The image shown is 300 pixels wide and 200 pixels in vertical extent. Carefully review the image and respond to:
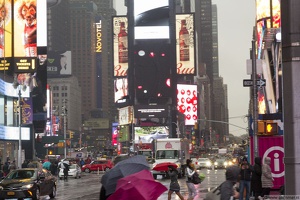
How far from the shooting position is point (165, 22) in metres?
154

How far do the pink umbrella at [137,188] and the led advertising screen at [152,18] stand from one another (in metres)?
147

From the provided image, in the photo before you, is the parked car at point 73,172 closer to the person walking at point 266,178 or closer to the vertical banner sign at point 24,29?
the vertical banner sign at point 24,29

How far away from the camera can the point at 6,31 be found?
7656 centimetres

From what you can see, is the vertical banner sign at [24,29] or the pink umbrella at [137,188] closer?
the pink umbrella at [137,188]

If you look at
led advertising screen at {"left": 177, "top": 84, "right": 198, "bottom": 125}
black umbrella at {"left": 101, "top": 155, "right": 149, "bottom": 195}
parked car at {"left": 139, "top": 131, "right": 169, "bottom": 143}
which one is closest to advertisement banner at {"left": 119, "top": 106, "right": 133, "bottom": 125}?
parked car at {"left": 139, "top": 131, "right": 169, "bottom": 143}

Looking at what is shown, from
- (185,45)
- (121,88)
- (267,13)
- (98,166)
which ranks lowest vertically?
(98,166)

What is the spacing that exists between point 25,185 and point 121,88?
138711 mm

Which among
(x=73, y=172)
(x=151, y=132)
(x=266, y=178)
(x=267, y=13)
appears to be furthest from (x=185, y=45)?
(x=266, y=178)

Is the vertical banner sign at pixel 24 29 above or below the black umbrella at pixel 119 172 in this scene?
above

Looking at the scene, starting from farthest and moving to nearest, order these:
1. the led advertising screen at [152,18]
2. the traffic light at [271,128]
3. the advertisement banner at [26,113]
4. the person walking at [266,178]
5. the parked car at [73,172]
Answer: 1. the led advertising screen at [152,18]
2. the advertisement banner at [26,113]
3. the parked car at [73,172]
4. the person walking at [266,178]
5. the traffic light at [271,128]

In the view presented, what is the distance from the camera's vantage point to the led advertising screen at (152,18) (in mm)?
154125

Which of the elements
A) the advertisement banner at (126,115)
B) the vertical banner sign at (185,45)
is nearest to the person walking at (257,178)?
the advertisement banner at (126,115)

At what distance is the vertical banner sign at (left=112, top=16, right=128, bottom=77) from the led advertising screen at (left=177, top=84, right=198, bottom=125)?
83.9ft

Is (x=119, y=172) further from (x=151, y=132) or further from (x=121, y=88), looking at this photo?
(x=121, y=88)
